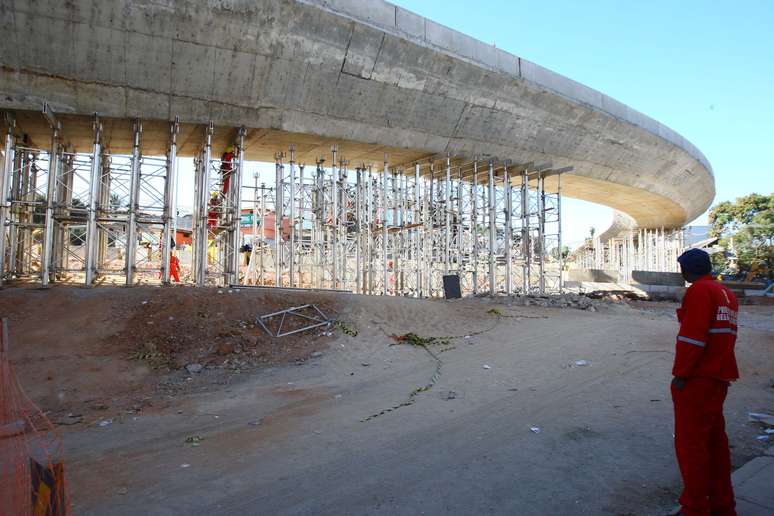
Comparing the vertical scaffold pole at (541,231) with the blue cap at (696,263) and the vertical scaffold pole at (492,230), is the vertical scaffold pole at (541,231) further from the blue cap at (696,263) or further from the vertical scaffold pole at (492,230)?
the blue cap at (696,263)

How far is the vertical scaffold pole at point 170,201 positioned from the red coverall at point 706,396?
13.2 m

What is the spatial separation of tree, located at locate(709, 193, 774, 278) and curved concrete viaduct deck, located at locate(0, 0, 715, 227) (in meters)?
23.2

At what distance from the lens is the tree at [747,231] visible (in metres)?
36.2

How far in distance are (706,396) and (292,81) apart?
13483 mm

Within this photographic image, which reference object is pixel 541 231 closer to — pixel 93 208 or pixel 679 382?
pixel 93 208

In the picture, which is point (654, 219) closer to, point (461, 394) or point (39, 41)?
point (461, 394)

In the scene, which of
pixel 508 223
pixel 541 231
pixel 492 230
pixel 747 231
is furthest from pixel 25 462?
pixel 747 231

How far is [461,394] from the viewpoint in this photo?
6953 millimetres

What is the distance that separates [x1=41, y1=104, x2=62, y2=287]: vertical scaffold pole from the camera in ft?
42.3

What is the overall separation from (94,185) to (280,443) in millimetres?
11358

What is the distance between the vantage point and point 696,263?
12.0 feet

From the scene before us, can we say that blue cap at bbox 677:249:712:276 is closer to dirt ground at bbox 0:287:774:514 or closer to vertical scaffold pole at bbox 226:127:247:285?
dirt ground at bbox 0:287:774:514

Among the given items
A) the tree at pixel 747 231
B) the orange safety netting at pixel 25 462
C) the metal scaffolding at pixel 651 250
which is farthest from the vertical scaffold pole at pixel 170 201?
the tree at pixel 747 231

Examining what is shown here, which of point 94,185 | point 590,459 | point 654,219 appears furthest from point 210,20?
point 654,219
